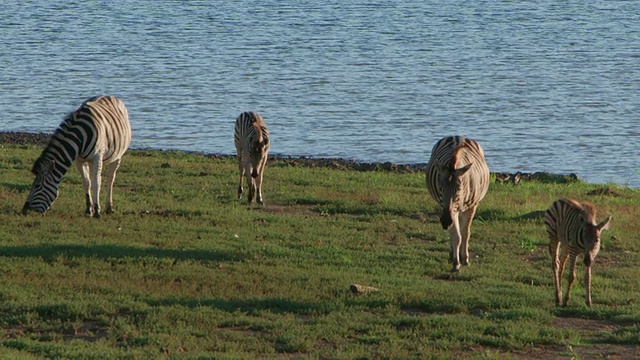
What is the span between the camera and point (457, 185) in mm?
14148

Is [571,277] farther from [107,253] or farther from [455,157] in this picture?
[107,253]

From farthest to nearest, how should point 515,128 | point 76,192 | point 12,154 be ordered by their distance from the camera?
point 515,128 → point 12,154 → point 76,192

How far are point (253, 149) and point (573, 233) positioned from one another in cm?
764

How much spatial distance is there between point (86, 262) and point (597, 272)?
6948mm

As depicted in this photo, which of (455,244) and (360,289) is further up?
(455,244)

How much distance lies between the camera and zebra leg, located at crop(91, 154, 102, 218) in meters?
17.1

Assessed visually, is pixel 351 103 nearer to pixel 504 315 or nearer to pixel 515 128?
pixel 515 128

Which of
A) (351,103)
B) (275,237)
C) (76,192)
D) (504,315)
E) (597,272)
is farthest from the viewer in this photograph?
(351,103)

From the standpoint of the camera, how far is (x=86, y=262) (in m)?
14.2

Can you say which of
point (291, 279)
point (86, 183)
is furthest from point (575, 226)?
point (86, 183)

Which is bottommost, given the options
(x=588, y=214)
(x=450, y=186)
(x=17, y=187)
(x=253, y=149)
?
(x=17, y=187)

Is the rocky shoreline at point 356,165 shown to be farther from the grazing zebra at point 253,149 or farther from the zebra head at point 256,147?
the zebra head at point 256,147

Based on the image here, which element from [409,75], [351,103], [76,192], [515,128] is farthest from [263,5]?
[76,192]

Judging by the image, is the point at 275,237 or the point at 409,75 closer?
the point at 275,237
